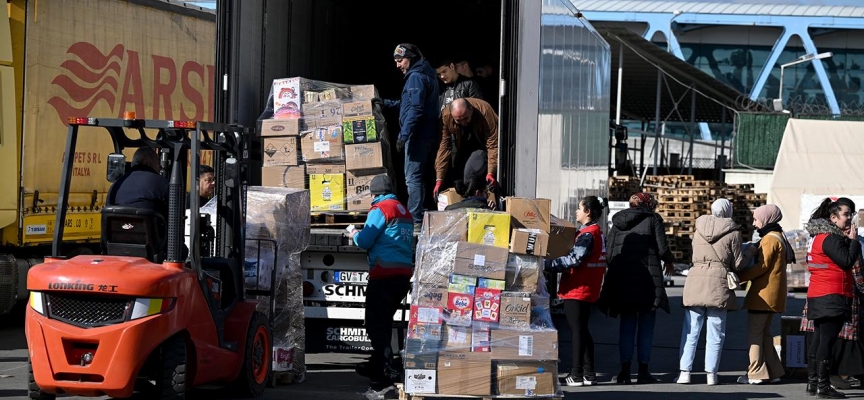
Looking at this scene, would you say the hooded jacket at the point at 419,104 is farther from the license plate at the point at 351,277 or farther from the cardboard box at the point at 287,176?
the license plate at the point at 351,277

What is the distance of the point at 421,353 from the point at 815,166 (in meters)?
19.6

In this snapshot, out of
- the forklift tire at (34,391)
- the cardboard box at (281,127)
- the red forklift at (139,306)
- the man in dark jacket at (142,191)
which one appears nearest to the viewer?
the red forklift at (139,306)

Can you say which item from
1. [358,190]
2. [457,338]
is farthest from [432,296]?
[358,190]

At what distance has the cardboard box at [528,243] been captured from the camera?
7.94 meters

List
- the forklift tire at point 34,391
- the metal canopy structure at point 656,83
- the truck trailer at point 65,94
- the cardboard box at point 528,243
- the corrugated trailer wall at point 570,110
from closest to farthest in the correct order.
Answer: the forklift tire at point 34,391 < the cardboard box at point 528,243 < the corrugated trailer wall at point 570,110 < the truck trailer at point 65,94 < the metal canopy structure at point 656,83

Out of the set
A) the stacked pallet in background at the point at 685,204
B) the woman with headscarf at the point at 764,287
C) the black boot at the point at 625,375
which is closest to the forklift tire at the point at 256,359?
the black boot at the point at 625,375

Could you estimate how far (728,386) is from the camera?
10172mm

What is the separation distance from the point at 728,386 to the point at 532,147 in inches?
109

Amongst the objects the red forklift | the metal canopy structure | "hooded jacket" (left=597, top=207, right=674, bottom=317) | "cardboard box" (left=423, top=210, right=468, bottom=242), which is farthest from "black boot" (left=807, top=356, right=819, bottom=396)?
the metal canopy structure

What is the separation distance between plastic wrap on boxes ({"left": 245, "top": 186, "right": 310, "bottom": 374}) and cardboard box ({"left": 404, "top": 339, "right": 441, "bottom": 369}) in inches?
59.3

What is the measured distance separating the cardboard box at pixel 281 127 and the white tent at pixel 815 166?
664 inches

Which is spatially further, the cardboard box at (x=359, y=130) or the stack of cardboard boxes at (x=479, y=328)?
the cardboard box at (x=359, y=130)

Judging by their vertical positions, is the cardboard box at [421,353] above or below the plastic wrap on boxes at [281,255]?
below

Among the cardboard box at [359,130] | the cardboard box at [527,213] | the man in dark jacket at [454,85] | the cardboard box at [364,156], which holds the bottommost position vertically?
the cardboard box at [527,213]
